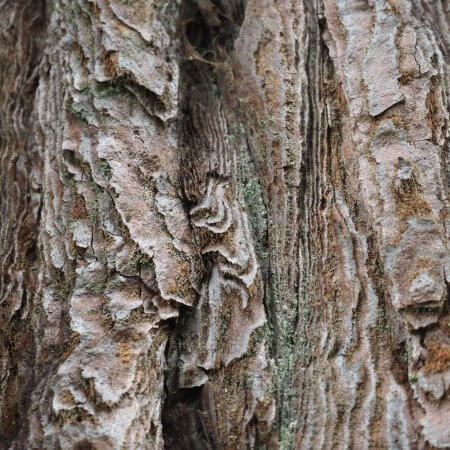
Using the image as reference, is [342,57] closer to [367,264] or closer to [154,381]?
[367,264]

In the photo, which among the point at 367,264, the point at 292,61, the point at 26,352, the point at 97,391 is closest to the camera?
the point at 97,391

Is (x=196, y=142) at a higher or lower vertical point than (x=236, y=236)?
higher

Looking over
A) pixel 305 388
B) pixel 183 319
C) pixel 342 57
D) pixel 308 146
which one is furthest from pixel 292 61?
pixel 305 388

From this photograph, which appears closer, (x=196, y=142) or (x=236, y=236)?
(x=236, y=236)

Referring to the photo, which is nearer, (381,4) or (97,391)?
(97,391)

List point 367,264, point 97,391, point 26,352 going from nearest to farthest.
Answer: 1. point 97,391
2. point 367,264
3. point 26,352

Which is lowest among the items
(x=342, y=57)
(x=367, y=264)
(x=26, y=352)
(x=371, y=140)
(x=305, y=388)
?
(x=305, y=388)

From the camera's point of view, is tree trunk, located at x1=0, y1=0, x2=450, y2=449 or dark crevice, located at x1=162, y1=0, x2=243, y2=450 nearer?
tree trunk, located at x1=0, y1=0, x2=450, y2=449

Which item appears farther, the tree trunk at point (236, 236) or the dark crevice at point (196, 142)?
the dark crevice at point (196, 142)
